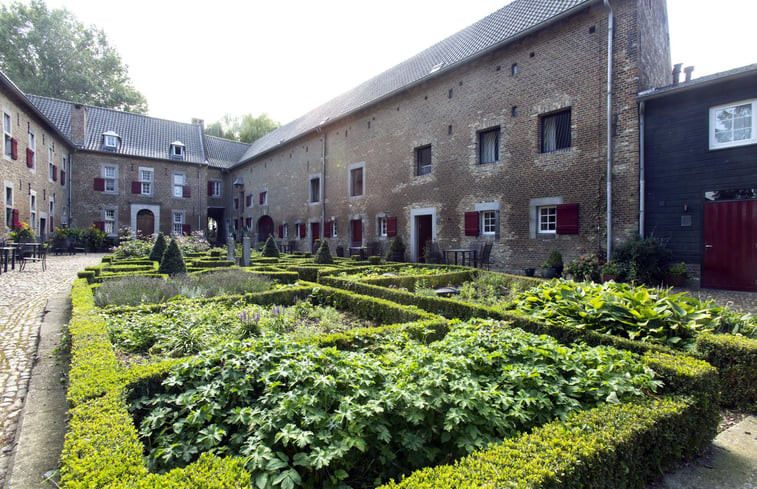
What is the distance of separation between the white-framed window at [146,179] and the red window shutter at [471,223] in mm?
25731

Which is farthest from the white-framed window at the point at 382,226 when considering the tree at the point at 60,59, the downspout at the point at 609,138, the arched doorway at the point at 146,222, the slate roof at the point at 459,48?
the tree at the point at 60,59

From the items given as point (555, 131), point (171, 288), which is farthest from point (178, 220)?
point (555, 131)

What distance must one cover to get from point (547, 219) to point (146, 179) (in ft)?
94.8

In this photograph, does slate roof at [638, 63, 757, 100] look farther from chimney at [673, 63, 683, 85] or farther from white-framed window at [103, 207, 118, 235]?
white-framed window at [103, 207, 118, 235]

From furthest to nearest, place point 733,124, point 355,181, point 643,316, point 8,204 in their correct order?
point 355,181
point 8,204
point 733,124
point 643,316

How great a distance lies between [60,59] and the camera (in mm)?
29719

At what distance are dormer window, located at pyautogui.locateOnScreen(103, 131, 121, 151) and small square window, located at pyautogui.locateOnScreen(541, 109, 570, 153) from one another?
29.1 meters

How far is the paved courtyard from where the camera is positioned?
9.36 ft

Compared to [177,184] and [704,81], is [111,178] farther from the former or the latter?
[704,81]

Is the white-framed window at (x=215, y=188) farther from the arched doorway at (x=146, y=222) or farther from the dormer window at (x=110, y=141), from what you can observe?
the dormer window at (x=110, y=141)

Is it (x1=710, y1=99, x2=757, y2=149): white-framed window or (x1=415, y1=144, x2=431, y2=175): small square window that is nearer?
(x1=710, y1=99, x2=757, y2=149): white-framed window

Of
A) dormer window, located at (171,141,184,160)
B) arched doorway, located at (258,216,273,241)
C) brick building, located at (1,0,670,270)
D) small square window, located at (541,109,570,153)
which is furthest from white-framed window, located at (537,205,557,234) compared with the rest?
dormer window, located at (171,141,184,160)

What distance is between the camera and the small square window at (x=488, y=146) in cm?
1354

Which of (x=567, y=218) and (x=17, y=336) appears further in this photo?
(x=567, y=218)
